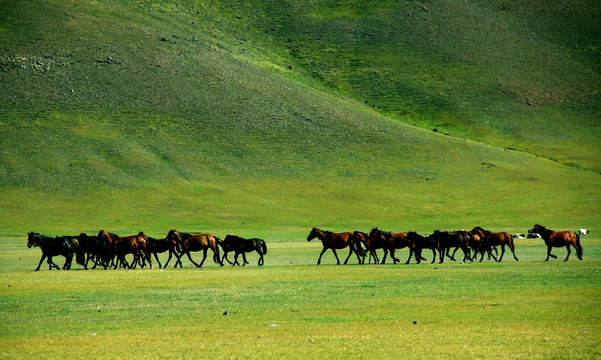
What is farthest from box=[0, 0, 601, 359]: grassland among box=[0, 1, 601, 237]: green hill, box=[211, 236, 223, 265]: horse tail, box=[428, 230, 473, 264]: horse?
box=[211, 236, 223, 265]: horse tail

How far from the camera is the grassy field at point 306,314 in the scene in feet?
44.4

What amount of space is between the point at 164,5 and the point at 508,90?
71051 millimetres

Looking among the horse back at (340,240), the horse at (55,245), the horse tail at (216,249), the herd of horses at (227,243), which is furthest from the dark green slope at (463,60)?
the horse at (55,245)

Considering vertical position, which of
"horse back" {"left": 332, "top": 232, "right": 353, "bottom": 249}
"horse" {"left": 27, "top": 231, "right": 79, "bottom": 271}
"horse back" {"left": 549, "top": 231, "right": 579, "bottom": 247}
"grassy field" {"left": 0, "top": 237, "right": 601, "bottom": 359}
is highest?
"horse back" {"left": 549, "top": 231, "right": 579, "bottom": 247}

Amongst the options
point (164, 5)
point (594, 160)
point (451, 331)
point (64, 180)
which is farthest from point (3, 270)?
point (164, 5)

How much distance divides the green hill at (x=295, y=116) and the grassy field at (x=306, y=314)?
37.2 metres

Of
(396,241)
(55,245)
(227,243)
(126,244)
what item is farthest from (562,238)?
(55,245)

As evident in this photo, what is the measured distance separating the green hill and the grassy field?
3721 centimetres

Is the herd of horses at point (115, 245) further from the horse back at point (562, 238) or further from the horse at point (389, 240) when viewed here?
the horse back at point (562, 238)

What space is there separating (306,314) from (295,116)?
87.9 meters

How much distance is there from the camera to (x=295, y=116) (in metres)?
105

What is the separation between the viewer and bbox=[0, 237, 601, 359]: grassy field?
13531 mm

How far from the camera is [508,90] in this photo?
13575cm

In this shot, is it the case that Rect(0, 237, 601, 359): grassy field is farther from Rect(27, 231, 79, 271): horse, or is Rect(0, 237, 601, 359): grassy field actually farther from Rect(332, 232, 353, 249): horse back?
Rect(332, 232, 353, 249): horse back
